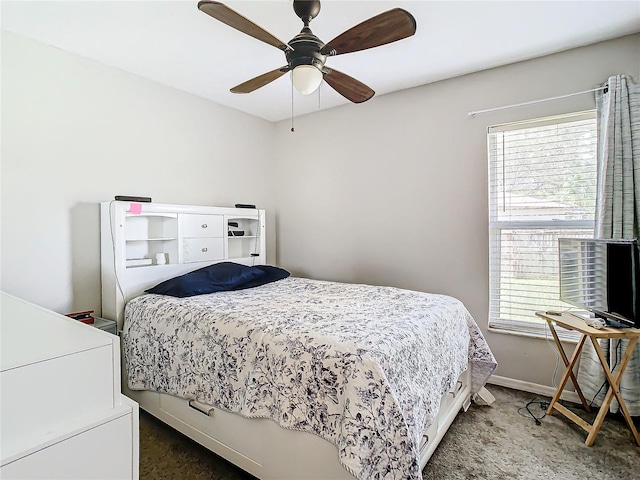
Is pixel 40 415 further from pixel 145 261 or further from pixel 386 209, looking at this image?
pixel 386 209

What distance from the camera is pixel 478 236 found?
279 cm

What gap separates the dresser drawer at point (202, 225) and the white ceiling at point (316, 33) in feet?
3.98

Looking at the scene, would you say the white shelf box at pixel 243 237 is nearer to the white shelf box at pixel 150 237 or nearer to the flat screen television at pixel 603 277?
the white shelf box at pixel 150 237

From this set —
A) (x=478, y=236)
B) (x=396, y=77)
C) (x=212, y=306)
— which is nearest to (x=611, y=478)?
(x=478, y=236)

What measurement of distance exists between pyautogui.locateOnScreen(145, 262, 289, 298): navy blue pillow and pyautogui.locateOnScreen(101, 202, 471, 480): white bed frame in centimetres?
21

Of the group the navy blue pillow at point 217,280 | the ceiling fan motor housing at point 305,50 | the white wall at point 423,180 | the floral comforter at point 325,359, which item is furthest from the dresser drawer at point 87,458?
the white wall at point 423,180

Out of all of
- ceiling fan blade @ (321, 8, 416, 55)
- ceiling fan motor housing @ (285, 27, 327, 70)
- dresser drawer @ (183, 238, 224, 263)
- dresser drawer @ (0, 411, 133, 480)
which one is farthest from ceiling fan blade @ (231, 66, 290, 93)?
dresser drawer @ (0, 411, 133, 480)

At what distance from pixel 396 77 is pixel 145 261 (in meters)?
2.64

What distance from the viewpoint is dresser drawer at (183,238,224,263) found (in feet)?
9.62

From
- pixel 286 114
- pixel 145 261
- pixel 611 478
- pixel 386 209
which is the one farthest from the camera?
pixel 286 114

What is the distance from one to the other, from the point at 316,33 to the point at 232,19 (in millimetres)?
940

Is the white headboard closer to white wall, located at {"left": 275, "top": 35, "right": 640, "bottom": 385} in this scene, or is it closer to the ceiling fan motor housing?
white wall, located at {"left": 275, "top": 35, "right": 640, "bottom": 385}

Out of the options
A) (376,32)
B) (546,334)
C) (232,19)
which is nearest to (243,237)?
(232,19)

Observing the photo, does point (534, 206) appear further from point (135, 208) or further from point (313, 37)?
point (135, 208)
